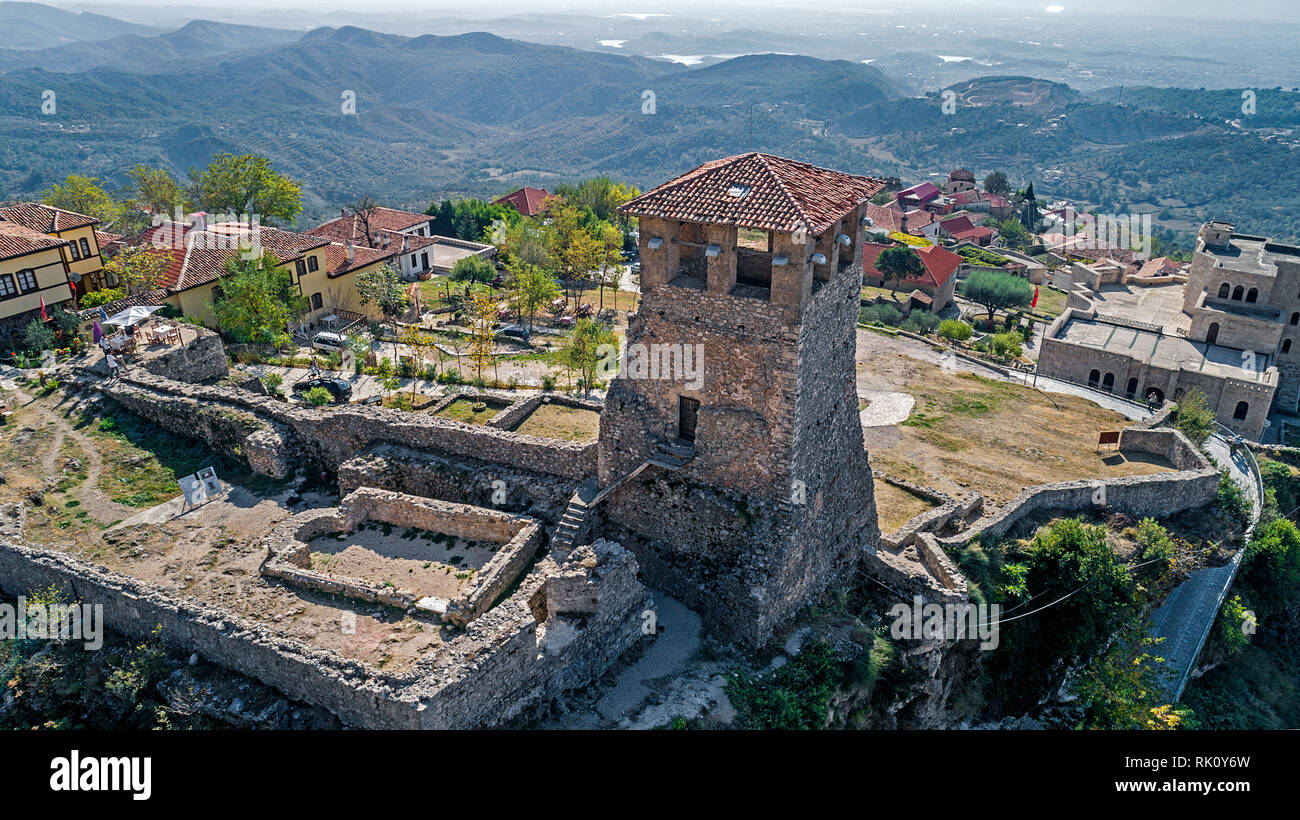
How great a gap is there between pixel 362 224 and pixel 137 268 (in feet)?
79.9

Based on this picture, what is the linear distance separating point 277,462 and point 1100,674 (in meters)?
28.9

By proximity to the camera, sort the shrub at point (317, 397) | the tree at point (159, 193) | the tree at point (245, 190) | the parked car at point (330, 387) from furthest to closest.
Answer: the tree at point (159, 193) < the tree at point (245, 190) < the parked car at point (330, 387) < the shrub at point (317, 397)

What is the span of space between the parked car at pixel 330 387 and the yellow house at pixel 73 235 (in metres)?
14.2

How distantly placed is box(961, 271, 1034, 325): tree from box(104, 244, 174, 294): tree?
63041 mm

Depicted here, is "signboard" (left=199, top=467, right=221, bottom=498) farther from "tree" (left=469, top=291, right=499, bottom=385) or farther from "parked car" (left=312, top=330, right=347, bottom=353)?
"parked car" (left=312, top=330, right=347, bottom=353)

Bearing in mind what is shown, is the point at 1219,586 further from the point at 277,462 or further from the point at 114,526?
the point at 114,526

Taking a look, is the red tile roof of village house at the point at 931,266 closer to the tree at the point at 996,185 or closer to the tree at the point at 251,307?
the tree at the point at 251,307

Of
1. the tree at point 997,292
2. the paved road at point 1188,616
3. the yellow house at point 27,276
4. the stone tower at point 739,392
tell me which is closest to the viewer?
the stone tower at point 739,392

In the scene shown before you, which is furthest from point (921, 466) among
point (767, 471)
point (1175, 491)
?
point (767, 471)

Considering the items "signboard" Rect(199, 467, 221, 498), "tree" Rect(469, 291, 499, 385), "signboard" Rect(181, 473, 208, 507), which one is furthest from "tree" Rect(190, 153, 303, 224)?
"signboard" Rect(181, 473, 208, 507)

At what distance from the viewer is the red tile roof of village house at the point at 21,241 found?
37.2 m

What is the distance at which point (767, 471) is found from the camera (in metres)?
22.0

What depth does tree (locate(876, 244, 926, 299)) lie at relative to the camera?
250 ft

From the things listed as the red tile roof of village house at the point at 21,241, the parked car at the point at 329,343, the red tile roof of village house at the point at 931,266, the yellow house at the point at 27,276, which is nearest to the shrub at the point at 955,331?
the red tile roof of village house at the point at 931,266
